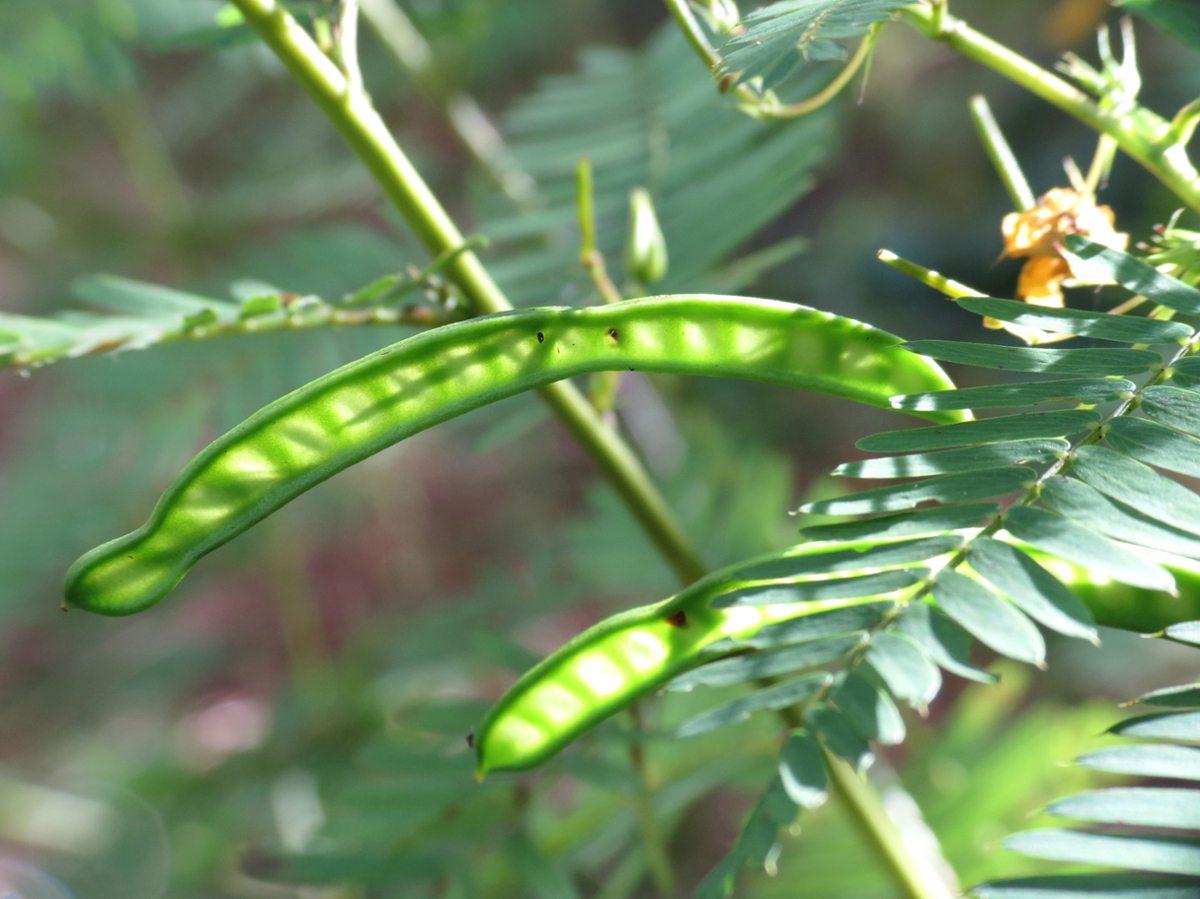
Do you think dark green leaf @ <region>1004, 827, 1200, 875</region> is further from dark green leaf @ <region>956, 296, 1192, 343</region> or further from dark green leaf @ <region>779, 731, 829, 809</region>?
dark green leaf @ <region>956, 296, 1192, 343</region>

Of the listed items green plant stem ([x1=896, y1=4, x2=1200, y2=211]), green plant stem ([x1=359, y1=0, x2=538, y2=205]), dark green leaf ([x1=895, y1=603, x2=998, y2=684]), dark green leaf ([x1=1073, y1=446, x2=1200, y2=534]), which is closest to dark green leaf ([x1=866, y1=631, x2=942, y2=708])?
dark green leaf ([x1=895, y1=603, x2=998, y2=684])

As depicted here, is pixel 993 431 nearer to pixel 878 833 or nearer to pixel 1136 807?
pixel 1136 807

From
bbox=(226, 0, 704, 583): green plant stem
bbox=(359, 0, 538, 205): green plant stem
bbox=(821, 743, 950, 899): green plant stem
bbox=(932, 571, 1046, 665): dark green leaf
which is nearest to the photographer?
bbox=(932, 571, 1046, 665): dark green leaf

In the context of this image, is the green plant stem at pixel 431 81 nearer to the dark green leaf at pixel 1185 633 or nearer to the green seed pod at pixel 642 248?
the green seed pod at pixel 642 248

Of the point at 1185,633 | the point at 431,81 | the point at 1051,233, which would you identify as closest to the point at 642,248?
the point at 1051,233

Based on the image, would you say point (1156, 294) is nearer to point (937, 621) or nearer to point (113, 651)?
point (937, 621)

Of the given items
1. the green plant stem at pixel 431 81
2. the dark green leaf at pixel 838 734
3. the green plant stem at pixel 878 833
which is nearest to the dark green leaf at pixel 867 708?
the dark green leaf at pixel 838 734
